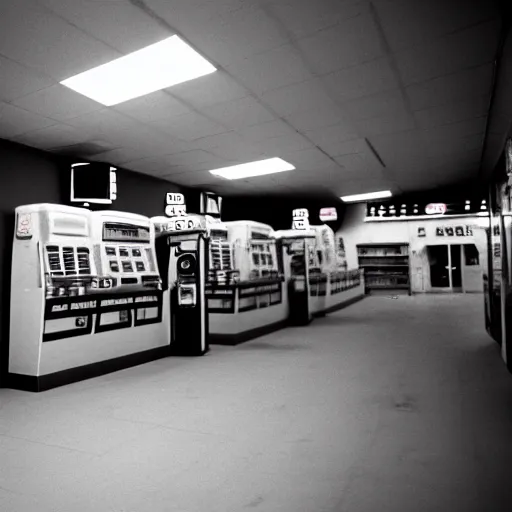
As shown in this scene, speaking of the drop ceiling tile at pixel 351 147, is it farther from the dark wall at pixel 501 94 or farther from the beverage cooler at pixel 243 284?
the beverage cooler at pixel 243 284

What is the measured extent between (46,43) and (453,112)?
511cm

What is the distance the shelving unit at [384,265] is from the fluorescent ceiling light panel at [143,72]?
12612 mm

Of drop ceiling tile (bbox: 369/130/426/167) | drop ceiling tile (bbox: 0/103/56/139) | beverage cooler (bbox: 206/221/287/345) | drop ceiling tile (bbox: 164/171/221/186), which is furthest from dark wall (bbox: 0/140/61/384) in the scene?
drop ceiling tile (bbox: 369/130/426/167)

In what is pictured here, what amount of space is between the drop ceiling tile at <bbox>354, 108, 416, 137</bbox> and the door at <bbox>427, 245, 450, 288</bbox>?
407 inches

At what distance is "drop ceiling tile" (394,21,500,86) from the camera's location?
3803mm

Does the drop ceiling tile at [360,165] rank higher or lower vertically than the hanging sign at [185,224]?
higher

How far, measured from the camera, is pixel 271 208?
1347 cm

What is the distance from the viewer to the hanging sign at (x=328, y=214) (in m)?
14.2

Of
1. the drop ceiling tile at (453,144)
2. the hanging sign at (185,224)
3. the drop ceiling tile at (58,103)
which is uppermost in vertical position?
the drop ceiling tile at (453,144)

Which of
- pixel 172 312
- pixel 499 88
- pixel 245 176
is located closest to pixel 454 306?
pixel 245 176

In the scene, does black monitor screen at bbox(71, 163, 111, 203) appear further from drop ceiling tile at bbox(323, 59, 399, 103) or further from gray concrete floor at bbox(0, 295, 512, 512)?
drop ceiling tile at bbox(323, 59, 399, 103)

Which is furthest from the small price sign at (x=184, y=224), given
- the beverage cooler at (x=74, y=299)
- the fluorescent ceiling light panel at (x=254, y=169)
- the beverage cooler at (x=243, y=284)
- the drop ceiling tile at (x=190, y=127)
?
the fluorescent ceiling light panel at (x=254, y=169)

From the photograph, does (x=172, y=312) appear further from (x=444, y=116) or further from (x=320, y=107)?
(x=444, y=116)

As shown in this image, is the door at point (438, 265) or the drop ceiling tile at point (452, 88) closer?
the drop ceiling tile at point (452, 88)
